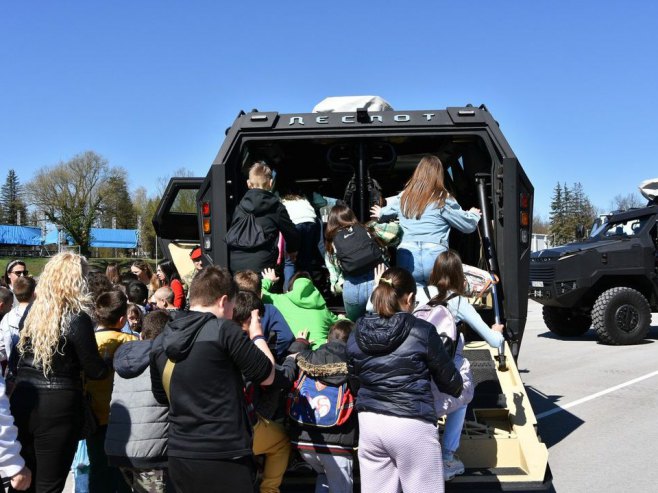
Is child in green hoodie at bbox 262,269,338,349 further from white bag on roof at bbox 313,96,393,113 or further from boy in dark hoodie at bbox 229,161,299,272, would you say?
white bag on roof at bbox 313,96,393,113

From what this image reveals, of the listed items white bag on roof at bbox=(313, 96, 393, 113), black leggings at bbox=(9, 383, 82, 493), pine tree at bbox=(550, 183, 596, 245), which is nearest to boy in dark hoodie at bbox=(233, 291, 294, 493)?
black leggings at bbox=(9, 383, 82, 493)

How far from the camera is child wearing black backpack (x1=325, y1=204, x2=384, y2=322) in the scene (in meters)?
4.97

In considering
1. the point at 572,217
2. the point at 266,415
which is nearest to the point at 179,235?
the point at 266,415

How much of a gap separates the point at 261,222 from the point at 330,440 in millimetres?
2135

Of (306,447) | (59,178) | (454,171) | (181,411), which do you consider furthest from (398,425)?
(59,178)

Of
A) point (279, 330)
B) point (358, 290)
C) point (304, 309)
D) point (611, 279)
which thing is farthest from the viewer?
point (611, 279)

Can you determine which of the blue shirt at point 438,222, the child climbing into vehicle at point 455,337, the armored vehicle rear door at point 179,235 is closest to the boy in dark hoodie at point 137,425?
the child climbing into vehicle at point 455,337

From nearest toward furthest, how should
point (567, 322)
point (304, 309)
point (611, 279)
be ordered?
point (304, 309) → point (611, 279) → point (567, 322)

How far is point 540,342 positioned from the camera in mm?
13156

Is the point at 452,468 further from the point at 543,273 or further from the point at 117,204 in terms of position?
the point at 117,204

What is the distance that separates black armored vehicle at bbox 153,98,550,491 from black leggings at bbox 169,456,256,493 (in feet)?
4.86

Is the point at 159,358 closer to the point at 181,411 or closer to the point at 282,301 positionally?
the point at 181,411

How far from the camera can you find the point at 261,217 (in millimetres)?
5441

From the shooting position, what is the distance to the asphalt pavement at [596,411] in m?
5.34
